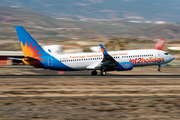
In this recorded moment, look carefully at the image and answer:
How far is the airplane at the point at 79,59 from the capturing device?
4038 cm

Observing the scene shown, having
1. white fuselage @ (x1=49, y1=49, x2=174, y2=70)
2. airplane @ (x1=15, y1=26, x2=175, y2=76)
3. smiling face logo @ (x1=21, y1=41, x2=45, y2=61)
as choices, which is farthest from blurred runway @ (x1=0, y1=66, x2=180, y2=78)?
smiling face logo @ (x1=21, y1=41, x2=45, y2=61)

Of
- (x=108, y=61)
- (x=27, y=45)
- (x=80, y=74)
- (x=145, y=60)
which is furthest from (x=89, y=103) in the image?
(x=80, y=74)

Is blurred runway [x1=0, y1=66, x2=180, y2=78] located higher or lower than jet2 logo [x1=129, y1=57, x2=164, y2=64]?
lower

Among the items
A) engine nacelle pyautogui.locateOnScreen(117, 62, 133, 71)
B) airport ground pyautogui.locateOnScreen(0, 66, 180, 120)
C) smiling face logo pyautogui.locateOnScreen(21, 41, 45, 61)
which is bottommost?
airport ground pyautogui.locateOnScreen(0, 66, 180, 120)

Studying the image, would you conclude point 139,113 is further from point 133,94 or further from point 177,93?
point 177,93

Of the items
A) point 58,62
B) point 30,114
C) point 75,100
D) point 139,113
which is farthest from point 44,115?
point 58,62

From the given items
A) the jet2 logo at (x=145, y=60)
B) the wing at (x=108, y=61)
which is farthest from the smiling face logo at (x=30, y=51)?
the jet2 logo at (x=145, y=60)

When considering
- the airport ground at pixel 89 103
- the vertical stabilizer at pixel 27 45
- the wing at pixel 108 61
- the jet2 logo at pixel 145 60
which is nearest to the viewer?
the airport ground at pixel 89 103

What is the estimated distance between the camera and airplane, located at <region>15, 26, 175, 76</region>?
4038cm

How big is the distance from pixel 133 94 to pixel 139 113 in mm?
6908

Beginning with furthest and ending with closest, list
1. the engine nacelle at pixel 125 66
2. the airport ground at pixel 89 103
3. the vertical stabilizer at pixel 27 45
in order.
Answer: the engine nacelle at pixel 125 66 → the vertical stabilizer at pixel 27 45 → the airport ground at pixel 89 103

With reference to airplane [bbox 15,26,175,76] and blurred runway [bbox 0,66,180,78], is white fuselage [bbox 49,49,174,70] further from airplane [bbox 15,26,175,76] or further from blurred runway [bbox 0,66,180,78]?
blurred runway [bbox 0,66,180,78]

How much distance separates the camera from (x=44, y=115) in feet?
56.2

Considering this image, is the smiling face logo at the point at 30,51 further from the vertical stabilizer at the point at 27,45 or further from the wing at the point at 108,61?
the wing at the point at 108,61
